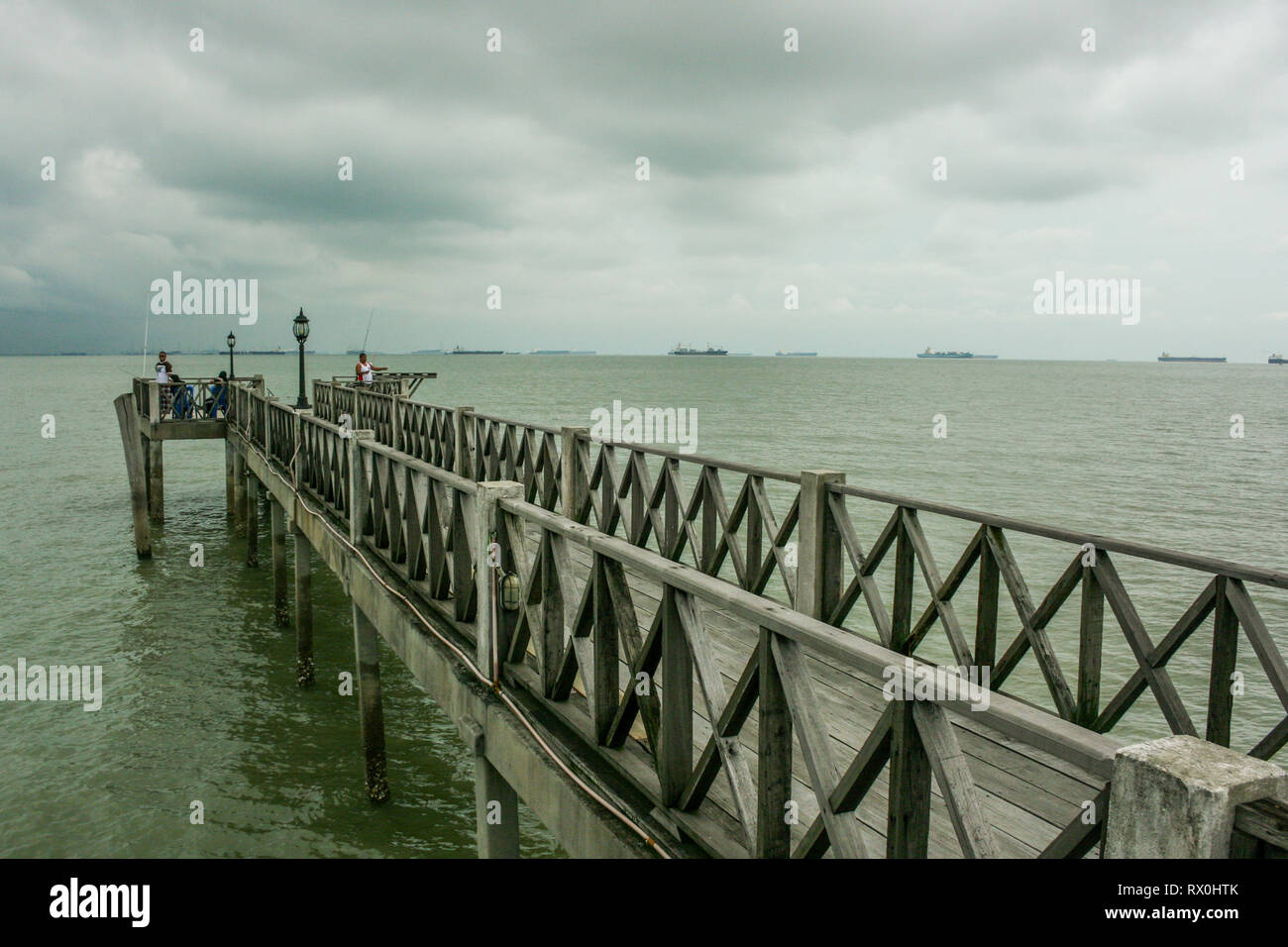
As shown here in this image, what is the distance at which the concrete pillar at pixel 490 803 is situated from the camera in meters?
5.83

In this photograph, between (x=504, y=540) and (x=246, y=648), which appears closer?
(x=504, y=540)

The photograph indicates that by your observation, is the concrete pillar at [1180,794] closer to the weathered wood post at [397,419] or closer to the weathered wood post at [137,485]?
the weathered wood post at [397,419]

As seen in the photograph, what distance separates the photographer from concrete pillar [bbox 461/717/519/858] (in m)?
5.83

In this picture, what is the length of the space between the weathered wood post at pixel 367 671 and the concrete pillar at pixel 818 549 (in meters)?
5.25

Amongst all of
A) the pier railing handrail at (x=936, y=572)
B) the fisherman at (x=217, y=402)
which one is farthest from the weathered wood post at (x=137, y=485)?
the pier railing handrail at (x=936, y=572)

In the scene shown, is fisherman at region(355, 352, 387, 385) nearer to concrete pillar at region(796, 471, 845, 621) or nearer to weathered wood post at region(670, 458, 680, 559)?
weathered wood post at region(670, 458, 680, 559)

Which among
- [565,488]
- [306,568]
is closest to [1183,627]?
[565,488]

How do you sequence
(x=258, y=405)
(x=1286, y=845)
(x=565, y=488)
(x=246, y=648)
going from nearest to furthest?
(x=1286, y=845), (x=565, y=488), (x=246, y=648), (x=258, y=405)

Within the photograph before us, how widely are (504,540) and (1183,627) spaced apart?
157 inches

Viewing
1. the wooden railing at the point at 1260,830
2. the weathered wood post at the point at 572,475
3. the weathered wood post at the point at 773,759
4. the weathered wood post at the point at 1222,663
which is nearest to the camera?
the wooden railing at the point at 1260,830

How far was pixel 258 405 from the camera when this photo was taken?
1956 centimetres

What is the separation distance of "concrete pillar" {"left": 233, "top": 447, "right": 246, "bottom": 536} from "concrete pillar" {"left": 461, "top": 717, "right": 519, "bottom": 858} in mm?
19024
